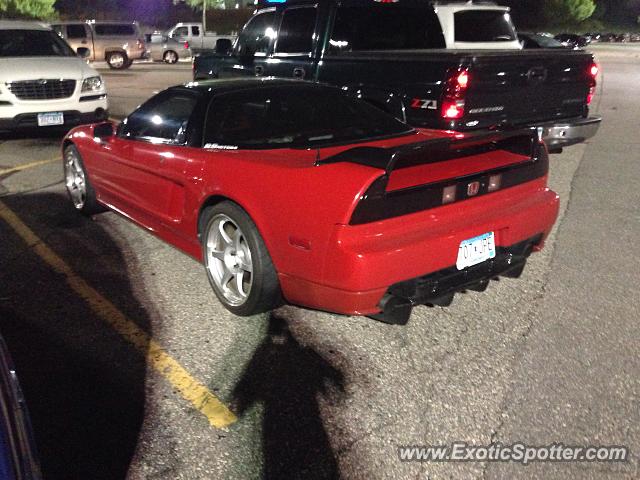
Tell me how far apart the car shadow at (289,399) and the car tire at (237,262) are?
23cm

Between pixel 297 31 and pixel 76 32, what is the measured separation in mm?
21112

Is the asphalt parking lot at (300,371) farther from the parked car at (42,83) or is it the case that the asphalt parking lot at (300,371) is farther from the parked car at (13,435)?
the parked car at (42,83)

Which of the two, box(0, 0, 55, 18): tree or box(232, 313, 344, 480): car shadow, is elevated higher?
box(0, 0, 55, 18): tree

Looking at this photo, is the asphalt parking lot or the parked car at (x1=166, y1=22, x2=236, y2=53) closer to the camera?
the asphalt parking lot

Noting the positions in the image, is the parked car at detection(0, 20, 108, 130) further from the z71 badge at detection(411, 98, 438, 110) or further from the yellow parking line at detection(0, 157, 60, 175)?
the z71 badge at detection(411, 98, 438, 110)

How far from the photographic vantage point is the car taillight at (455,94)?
18.3ft

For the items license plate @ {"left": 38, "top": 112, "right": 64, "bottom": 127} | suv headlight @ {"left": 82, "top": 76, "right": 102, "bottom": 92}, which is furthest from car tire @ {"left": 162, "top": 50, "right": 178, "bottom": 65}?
license plate @ {"left": 38, "top": 112, "right": 64, "bottom": 127}

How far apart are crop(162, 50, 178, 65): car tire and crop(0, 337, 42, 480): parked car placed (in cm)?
3043

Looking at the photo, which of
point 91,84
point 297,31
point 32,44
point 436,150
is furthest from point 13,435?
point 32,44

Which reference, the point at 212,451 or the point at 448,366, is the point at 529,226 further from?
the point at 212,451

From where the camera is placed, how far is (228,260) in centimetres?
367

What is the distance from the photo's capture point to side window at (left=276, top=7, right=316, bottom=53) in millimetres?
7523

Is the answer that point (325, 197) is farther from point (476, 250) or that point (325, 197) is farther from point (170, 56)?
point (170, 56)

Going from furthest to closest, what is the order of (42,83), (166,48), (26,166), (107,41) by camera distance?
1. (166,48)
2. (107,41)
3. (42,83)
4. (26,166)
